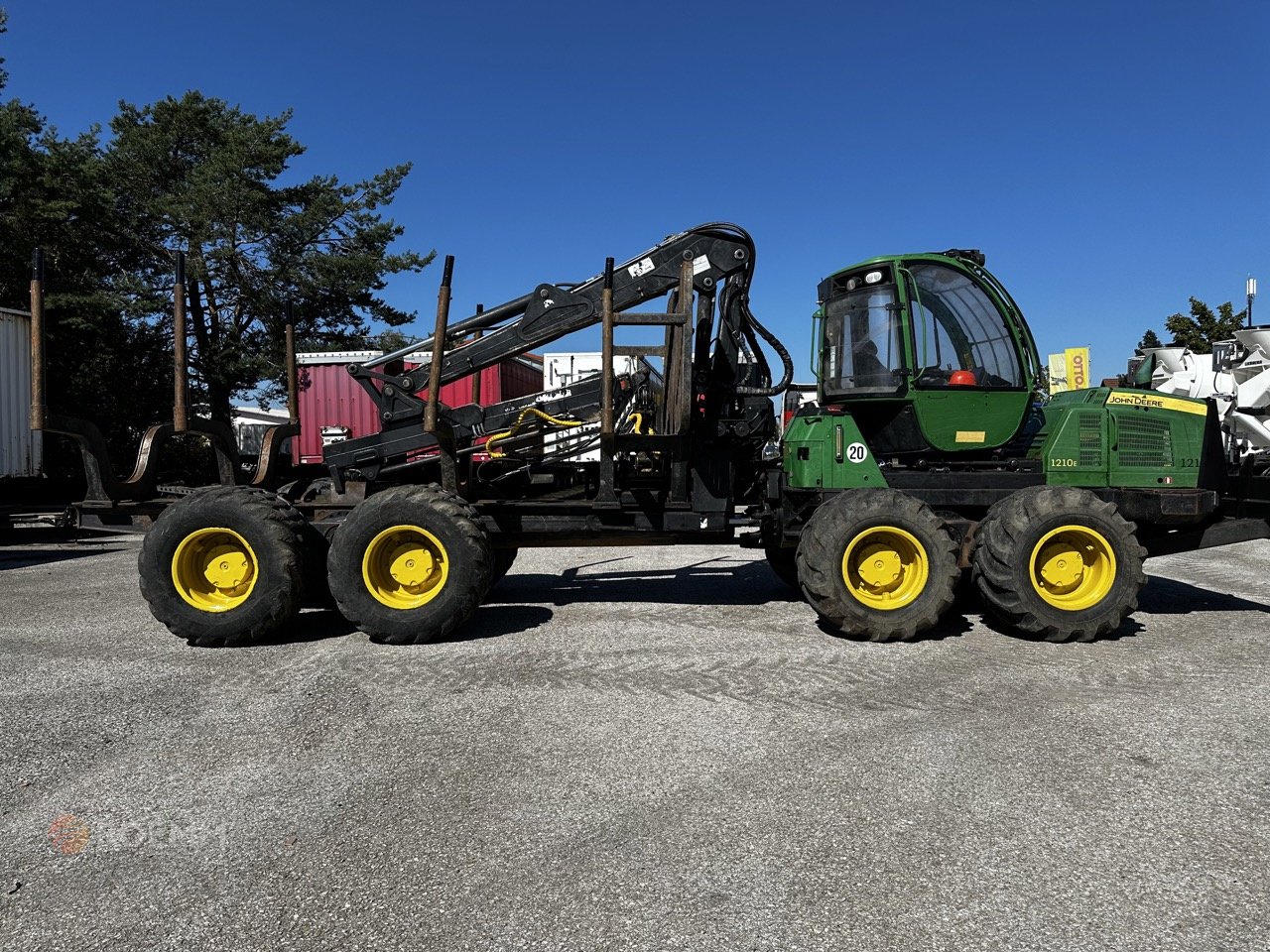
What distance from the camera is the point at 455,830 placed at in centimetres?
294

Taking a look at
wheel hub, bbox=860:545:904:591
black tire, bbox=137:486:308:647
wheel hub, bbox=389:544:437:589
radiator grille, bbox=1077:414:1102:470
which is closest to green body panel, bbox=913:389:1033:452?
radiator grille, bbox=1077:414:1102:470

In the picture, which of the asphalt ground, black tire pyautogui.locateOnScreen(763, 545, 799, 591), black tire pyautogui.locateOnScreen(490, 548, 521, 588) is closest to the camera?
the asphalt ground

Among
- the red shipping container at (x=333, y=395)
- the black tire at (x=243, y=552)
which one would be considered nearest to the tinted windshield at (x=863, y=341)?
the black tire at (x=243, y=552)

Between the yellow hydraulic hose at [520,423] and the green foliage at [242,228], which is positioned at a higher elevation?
the green foliage at [242,228]

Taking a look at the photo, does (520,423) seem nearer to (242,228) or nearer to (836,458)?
(836,458)

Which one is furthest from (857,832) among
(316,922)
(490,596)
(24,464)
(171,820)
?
(24,464)

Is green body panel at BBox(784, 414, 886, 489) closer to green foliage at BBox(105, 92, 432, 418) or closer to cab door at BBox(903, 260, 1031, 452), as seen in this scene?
cab door at BBox(903, 260, 1031, 452)

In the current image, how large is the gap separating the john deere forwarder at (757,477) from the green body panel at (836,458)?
0.05 feet

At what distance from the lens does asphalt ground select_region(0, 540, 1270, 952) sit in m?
2.42

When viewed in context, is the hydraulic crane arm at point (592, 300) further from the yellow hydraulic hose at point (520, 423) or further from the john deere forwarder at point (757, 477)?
the yellow hydraulic hose at point (520, 423)

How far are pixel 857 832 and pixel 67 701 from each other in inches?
163

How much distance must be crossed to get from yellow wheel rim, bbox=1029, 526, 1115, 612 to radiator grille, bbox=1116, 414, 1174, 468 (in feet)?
2.95

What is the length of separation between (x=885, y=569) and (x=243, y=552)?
446cm

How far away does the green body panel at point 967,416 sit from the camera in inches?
235
